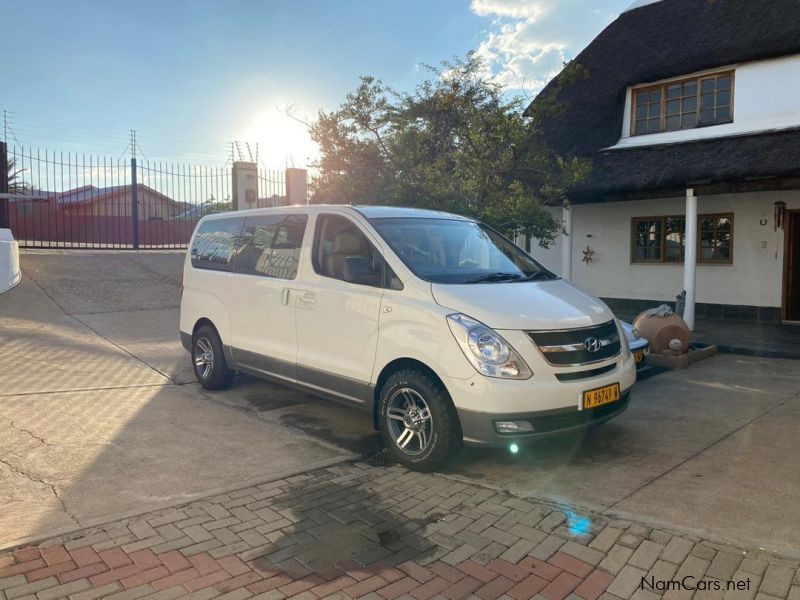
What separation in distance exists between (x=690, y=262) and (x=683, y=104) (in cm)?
421

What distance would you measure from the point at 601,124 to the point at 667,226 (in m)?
2.84

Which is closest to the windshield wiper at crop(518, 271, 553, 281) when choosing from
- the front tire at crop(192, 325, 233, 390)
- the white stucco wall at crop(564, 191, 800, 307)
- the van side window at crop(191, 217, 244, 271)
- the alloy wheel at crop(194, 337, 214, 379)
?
the van side window at crop(191, 217, 244, 271)

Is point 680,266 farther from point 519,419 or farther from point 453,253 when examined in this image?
point 519,419

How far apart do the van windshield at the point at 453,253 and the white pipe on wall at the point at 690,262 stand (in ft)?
21.9

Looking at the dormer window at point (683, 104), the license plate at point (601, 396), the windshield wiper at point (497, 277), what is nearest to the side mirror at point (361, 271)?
the windshield wiper at point (497, 277)

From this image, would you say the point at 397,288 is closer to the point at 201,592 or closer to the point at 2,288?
the point at 201,592

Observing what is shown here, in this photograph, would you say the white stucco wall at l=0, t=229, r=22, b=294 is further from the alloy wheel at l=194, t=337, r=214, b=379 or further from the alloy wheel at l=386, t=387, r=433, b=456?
the alloy wheel at l=386, t=387, r=433, b=456

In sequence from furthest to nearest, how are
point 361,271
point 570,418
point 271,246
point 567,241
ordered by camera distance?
point 567,241 → point 271,246 → point 361,271 → point 570,418

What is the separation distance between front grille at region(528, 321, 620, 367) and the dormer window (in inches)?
404

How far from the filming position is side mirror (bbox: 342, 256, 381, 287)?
4863 mm

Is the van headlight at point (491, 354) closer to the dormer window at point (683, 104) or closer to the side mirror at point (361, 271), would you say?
the side mirror at point (361, 271)

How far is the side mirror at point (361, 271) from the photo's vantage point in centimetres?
486

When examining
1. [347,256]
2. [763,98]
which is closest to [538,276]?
[347,256]

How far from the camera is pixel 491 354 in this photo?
4.16 m
